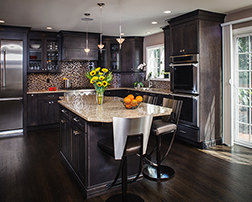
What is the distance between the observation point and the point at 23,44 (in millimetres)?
5836

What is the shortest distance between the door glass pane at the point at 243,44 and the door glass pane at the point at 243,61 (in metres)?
0.10

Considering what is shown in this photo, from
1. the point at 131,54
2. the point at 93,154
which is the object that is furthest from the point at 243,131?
the point at 131,54

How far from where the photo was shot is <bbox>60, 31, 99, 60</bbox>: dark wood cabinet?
6465mm

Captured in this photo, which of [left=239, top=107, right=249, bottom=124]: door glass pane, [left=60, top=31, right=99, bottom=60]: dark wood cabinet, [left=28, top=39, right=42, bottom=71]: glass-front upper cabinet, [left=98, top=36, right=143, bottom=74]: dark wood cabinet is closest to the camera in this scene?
[left=239, top=107, right=249, bottom=124]: door glass pane

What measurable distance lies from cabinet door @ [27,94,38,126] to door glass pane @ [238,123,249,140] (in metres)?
4.97

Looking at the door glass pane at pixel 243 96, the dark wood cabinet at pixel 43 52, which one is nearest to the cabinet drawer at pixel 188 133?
the door glass pane at pixel 243 96

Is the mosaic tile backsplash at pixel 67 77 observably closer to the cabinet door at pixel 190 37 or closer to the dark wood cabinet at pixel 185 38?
the dark wood cabinet at pixel 185 38

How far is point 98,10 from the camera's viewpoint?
4320 mm

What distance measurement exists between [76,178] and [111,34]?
16.7ft

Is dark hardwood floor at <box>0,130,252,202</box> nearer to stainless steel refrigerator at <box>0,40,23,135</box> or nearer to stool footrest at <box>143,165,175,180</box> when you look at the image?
stool footrest at <box>143,165,175,180</box>

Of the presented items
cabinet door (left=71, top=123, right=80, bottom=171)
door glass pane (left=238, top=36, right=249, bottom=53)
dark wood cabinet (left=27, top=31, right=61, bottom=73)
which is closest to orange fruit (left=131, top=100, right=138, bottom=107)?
cabinet door (left=71, top=123, right=80, bottom=171)

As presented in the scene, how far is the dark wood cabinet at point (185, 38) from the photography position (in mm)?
4383

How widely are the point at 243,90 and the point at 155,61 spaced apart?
121 inches

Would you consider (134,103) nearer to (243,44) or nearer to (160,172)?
(160,172)
